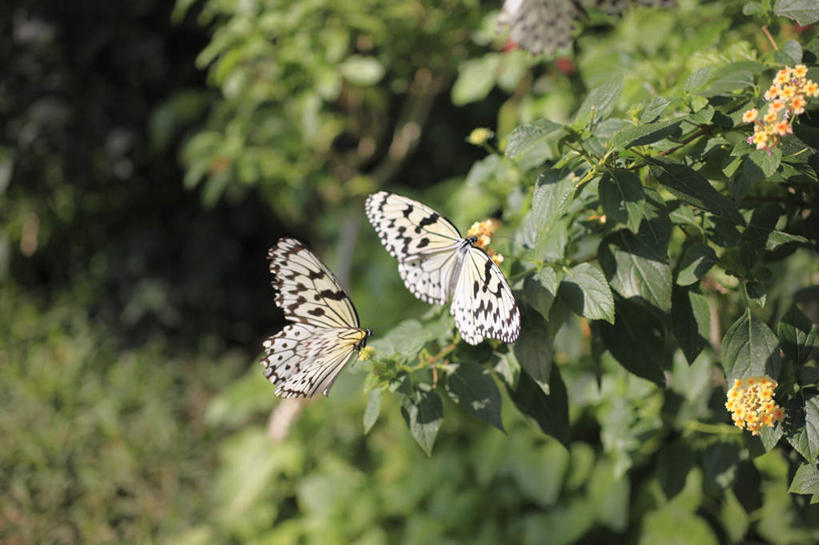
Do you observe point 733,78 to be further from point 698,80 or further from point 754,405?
point 754,405

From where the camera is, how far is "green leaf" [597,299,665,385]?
0.90m

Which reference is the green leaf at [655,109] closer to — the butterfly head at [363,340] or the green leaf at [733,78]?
the green leaf at [733,78]

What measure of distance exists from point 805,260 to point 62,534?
2254mm

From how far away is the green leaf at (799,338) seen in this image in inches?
31.3

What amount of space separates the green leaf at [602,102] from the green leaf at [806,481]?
49cm

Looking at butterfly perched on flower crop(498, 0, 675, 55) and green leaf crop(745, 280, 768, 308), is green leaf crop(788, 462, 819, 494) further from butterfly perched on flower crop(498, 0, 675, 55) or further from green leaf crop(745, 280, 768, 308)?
butterfly perched on flower crop(498, 0, 675, 55)

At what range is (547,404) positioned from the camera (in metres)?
0.94

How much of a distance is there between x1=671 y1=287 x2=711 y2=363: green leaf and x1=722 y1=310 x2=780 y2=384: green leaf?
0.05m

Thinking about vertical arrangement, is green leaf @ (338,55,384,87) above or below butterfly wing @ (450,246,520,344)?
below

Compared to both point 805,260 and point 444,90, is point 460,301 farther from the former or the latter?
point 444,90

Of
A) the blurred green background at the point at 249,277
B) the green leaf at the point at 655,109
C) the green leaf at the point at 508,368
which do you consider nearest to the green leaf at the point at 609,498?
the blurred green background at the point at 249,277

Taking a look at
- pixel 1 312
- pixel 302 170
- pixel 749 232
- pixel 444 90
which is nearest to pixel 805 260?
pixel 749 232

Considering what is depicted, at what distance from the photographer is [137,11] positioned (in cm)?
252

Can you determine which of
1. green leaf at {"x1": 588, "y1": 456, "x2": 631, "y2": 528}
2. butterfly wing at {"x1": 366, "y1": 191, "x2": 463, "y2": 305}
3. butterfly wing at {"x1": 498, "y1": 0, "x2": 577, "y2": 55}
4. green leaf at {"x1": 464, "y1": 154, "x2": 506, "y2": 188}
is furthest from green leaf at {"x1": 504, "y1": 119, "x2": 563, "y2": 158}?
green leaf at {"x1": 588, "y1": 456, "x2": 631, "y2": 528}
